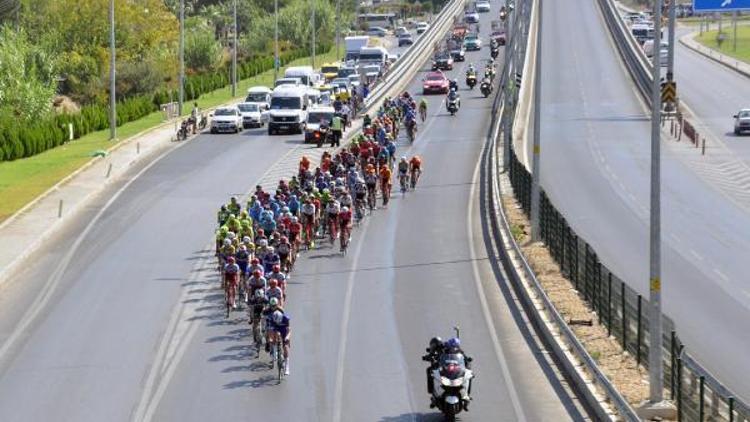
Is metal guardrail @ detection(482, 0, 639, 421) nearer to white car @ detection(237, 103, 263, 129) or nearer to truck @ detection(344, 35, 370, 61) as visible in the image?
white car @ detection(237, 103, 263, 129)

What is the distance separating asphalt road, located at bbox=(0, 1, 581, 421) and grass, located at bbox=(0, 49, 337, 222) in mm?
2607

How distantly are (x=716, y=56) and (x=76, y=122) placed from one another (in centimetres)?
6497

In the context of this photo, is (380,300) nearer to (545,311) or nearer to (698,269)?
(545,311)

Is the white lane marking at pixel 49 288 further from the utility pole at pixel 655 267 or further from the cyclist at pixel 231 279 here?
the utility pole at pixel 655 267

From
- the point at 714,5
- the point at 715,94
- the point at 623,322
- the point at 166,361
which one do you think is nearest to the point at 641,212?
the point at 714,5

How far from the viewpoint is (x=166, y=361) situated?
93.2ft

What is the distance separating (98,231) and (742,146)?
34913 millimetres

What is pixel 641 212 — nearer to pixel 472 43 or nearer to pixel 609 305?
pixel 609 305

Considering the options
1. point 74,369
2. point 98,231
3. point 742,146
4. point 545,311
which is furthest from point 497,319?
point 742,146

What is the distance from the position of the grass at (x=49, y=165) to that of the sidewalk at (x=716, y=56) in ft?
139

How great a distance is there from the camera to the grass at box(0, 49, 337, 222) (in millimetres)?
51125

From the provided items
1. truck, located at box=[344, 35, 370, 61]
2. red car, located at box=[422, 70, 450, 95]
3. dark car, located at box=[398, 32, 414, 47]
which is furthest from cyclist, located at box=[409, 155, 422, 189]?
dark car, located at box=[398, 32, 414, 47]

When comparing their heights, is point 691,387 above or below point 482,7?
below

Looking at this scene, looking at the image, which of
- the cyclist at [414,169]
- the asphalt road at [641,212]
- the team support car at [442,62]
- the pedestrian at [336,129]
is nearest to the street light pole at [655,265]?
the asphalt road at [641,212]
